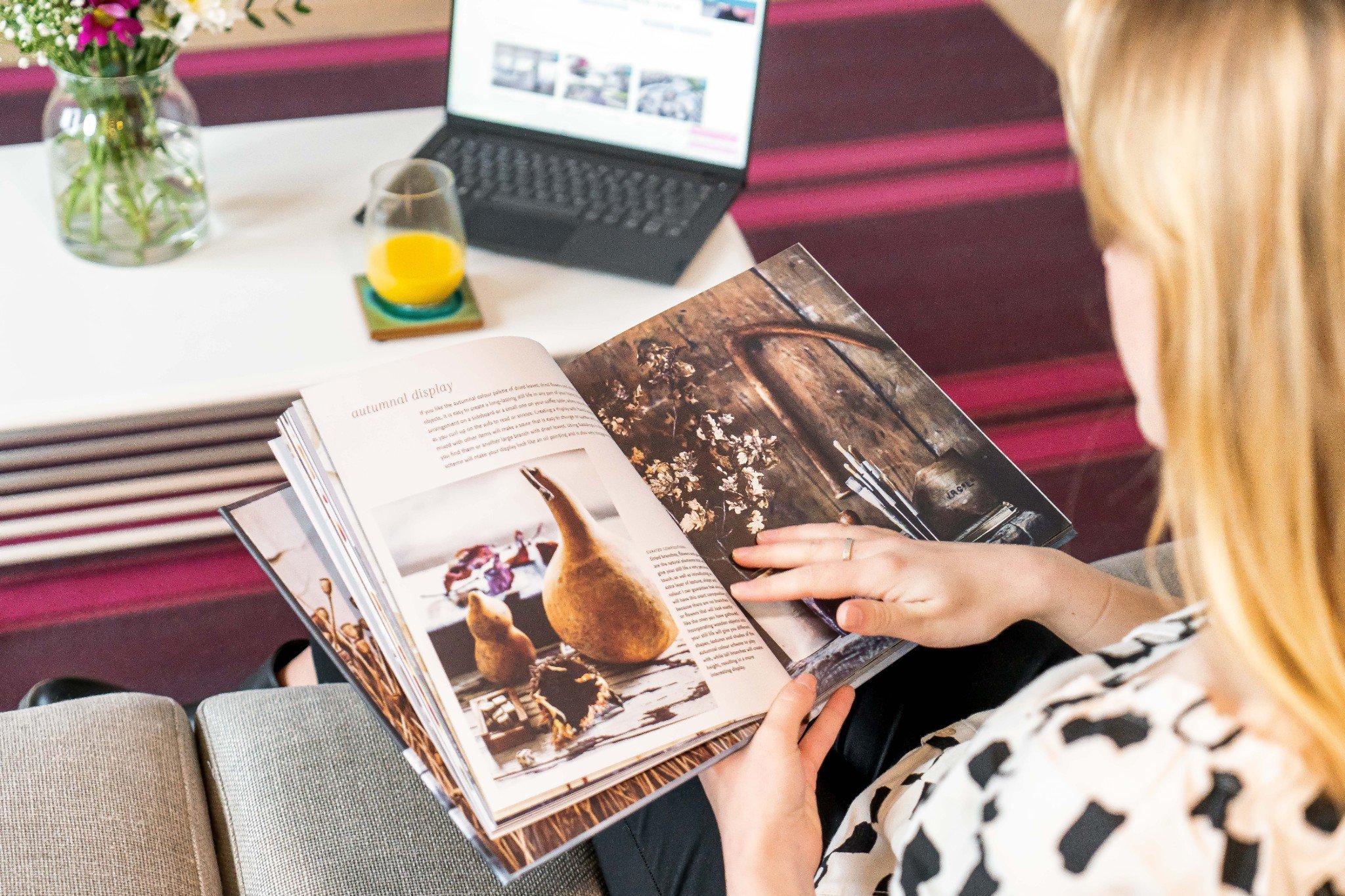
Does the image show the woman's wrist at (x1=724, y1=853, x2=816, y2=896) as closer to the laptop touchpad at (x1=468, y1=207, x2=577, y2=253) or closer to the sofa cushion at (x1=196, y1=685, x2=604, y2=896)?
the sofa cushion at (x1=196, y1=685, x2=604, y2=896)

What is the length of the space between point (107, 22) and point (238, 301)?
0.26 meters

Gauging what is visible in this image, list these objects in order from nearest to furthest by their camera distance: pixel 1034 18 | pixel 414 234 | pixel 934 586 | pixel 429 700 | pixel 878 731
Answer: pixel 429 700 < pixel 934 586 < pixel 878 731 < pixel 414 234 < pixel 1034 18

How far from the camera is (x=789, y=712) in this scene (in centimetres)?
76

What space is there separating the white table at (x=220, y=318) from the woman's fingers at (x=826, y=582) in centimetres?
39

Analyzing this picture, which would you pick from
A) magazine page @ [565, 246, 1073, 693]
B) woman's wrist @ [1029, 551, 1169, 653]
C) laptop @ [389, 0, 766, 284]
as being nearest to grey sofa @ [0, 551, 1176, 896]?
magazine page @ [565, 246, 1073, 693]

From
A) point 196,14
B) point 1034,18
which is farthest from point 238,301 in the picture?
point 1034,18

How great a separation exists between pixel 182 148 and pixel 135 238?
0.33ft

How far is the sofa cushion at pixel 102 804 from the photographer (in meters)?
0.83

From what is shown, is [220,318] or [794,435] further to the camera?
[220,318]

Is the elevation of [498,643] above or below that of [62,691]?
above

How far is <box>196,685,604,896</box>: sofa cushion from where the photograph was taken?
0.87m

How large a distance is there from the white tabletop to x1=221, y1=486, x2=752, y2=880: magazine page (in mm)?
248

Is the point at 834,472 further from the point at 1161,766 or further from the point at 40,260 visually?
the point at 40,260

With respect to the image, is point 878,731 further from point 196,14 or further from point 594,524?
point 196,14
